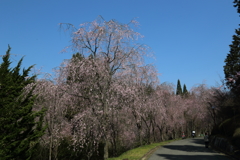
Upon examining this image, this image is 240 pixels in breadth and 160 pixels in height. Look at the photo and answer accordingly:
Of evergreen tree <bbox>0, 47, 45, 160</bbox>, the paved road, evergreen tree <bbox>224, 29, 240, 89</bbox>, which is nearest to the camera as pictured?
evergreen tree <bbox>0, 47, 45, 160</bbox>

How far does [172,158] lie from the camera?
1483 cm

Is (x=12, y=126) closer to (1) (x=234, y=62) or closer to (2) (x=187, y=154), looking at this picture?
(2) (x=187, y=154)

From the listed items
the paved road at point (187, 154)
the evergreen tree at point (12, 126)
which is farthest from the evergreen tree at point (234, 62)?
the evergreen tree at point (12, 126)

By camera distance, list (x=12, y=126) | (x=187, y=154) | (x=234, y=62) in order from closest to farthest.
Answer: (x=12, y=126)
(x=187, y=154)
(x=234, y=62)

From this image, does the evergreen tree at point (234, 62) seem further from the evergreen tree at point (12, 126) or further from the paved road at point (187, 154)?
the evergreen tree at point (12, 126)

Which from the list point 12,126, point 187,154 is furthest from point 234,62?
point 12,126

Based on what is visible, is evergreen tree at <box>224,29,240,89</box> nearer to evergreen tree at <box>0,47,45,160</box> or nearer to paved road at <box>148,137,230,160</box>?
paved road at <box>148,137,230,160</box>

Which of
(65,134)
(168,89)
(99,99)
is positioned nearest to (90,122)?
(99,99)

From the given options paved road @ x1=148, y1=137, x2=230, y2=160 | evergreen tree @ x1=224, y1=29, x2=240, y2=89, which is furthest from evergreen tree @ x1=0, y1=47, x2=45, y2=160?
evergreen tree @ x1=224, y1=29, x2=240, y2=89

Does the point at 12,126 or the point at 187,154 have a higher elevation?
the point at 12,126

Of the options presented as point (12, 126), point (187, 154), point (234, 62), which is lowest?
point (187, 154)

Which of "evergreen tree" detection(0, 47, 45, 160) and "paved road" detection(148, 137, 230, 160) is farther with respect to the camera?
"paved road" detection(148, 137, 230, 160)

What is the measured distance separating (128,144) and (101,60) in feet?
60.4

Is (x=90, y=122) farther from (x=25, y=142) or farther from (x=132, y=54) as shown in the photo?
(x=132, y=54)
